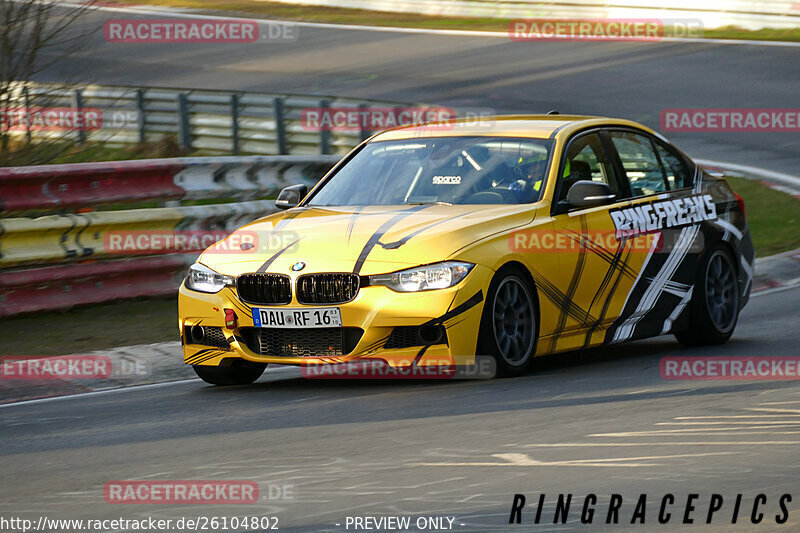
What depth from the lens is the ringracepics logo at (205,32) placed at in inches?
1373

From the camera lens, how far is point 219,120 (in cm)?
2033

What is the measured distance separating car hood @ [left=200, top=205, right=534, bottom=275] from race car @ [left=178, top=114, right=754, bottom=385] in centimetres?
1

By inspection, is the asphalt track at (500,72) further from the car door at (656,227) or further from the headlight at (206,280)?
the headlight at (206,280)

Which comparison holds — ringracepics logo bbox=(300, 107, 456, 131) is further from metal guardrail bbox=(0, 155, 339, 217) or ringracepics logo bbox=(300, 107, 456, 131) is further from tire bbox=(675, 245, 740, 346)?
tire bbox=(675, 245, 740, 346)

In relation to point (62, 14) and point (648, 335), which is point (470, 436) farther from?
point (62, 14)

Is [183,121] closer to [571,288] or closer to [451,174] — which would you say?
[451,174]

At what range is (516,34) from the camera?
109ft

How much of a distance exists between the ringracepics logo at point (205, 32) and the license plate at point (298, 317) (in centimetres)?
2661

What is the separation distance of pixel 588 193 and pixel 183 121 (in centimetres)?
1195

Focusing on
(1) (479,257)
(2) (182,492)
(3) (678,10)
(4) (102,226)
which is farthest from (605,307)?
(3) (678,10)

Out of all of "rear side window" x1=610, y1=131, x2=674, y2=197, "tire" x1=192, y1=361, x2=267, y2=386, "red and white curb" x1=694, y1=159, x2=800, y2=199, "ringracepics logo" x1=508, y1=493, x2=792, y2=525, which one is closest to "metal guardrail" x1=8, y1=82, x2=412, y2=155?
"red and white curb" x1=694, y1=159, x2=800, y2=199

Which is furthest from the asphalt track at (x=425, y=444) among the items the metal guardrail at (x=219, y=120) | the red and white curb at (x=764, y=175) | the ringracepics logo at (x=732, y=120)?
the ringracepics logo at (x=732, y=120)

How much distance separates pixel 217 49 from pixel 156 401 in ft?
86.7

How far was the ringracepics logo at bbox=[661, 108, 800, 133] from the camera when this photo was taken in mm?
22469
